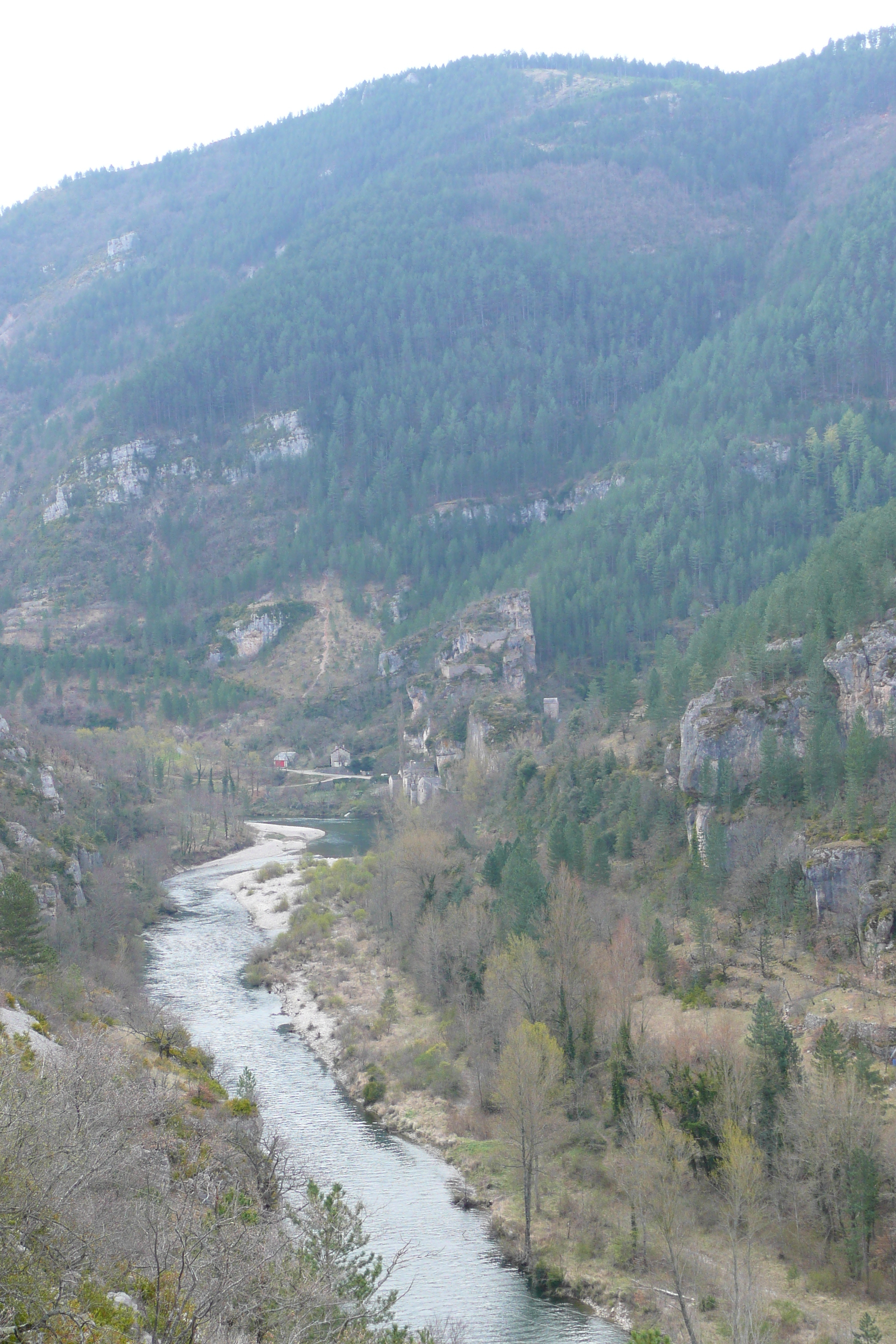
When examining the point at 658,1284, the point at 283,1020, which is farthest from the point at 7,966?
the point at 658,1284

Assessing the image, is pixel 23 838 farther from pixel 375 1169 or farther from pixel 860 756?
pixel 860 756

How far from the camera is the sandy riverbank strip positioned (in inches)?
2414

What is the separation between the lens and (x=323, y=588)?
629 ft

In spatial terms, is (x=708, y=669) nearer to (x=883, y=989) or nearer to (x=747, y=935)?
(x=747, y=935)

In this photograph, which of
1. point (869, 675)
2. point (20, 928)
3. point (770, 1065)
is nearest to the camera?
point (770, 1065)

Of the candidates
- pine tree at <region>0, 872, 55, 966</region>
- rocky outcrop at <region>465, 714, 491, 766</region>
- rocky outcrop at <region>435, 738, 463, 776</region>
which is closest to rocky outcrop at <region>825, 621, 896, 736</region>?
pine tree at <region>0, 872, 55, 966</region>

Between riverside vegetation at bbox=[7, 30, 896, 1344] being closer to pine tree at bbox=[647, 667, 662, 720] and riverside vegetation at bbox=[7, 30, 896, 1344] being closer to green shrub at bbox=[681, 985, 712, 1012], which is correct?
green shrub at bbox=[681, 985, 712, 1012]

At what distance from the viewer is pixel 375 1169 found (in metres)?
44.7

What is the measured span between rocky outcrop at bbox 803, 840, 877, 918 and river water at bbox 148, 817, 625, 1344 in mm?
22107

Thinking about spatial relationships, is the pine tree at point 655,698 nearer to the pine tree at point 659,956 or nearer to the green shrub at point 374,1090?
the pine tree at point 659,956

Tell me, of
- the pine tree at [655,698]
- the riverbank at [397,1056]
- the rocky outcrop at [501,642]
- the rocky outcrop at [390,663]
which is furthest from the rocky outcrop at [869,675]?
the rocky outcrop at [390,663]

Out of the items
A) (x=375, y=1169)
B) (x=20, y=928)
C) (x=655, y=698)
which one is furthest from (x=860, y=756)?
(x=20, y=928)

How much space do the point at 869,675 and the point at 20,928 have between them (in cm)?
4729

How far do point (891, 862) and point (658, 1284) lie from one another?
22.6m
